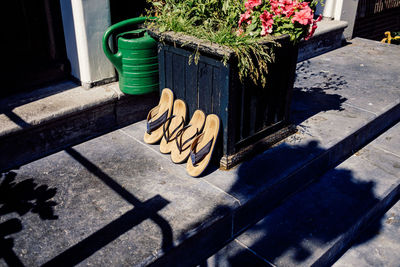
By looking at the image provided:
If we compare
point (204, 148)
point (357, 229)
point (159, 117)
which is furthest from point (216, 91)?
point (357, 229)

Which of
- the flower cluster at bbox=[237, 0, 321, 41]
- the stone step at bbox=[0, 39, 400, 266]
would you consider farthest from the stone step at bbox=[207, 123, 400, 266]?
the flower cluster at bbox=[237, 0, 321, 41]

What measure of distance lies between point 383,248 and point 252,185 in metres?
1.24

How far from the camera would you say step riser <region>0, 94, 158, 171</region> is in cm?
363

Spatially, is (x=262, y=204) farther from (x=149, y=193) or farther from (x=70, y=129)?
(x=70, y=129)

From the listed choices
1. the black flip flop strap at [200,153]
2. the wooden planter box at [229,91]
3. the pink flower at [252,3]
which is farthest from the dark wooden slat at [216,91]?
the pink flower at [252,3]

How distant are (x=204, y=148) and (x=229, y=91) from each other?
579 millimetres

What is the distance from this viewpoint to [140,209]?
3.10 m

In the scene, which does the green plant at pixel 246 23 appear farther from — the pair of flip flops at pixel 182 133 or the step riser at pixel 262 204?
the step riser at pixel 262 204

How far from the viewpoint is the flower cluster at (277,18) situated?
11.3ft

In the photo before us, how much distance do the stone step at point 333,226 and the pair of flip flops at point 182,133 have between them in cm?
78

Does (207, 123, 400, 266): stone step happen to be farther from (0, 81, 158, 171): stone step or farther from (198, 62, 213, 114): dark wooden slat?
(0, 81, 158, 171): stone step

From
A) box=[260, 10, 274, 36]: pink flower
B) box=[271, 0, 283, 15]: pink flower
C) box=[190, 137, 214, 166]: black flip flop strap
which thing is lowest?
box=[190, 137, 214, 166]: black flip flop strap

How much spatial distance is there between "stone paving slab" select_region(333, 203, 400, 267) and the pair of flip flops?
1456 millimetres

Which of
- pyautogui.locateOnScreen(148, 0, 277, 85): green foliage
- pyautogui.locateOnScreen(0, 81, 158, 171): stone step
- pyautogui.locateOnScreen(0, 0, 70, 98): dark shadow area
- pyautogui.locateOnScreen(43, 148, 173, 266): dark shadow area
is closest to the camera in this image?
pyautogui.locateOnScreen(43, 148, 173, 266): dark shadow area
